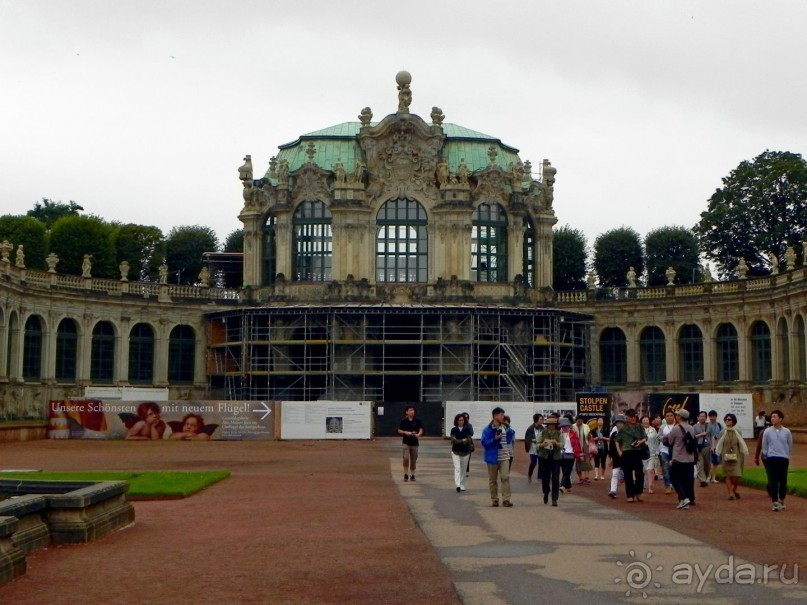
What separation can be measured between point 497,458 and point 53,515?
11.7 meters

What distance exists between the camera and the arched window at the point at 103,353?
8875cm

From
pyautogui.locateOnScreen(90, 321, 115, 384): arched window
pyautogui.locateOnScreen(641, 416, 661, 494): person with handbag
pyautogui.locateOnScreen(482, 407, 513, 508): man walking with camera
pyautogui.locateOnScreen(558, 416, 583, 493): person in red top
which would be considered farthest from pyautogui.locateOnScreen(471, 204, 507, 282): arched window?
pyautogui.locateOnScreen(482, 407, 513, 508): man walking with camera

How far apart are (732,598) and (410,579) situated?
442 cm

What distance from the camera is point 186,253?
121 metres

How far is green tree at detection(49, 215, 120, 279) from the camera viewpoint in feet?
337

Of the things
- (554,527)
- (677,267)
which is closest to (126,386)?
(677,267)

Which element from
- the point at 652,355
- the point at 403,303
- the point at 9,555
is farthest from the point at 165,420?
the point at 9,555

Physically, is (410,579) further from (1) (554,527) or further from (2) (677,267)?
(2) (677,267)

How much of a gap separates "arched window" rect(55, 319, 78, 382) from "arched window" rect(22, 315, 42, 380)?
73.7 inches

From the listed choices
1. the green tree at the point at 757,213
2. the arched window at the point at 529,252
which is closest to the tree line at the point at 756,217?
the green tree at the point at 757,213

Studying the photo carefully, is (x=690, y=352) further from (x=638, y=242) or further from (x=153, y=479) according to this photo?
(x=153, y=479)

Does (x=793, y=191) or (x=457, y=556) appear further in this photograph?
(x=793, y=191)

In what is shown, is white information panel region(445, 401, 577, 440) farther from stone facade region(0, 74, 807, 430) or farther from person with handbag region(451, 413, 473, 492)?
person with handbag region(451, 413, 473, 492)

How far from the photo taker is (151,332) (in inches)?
3605
